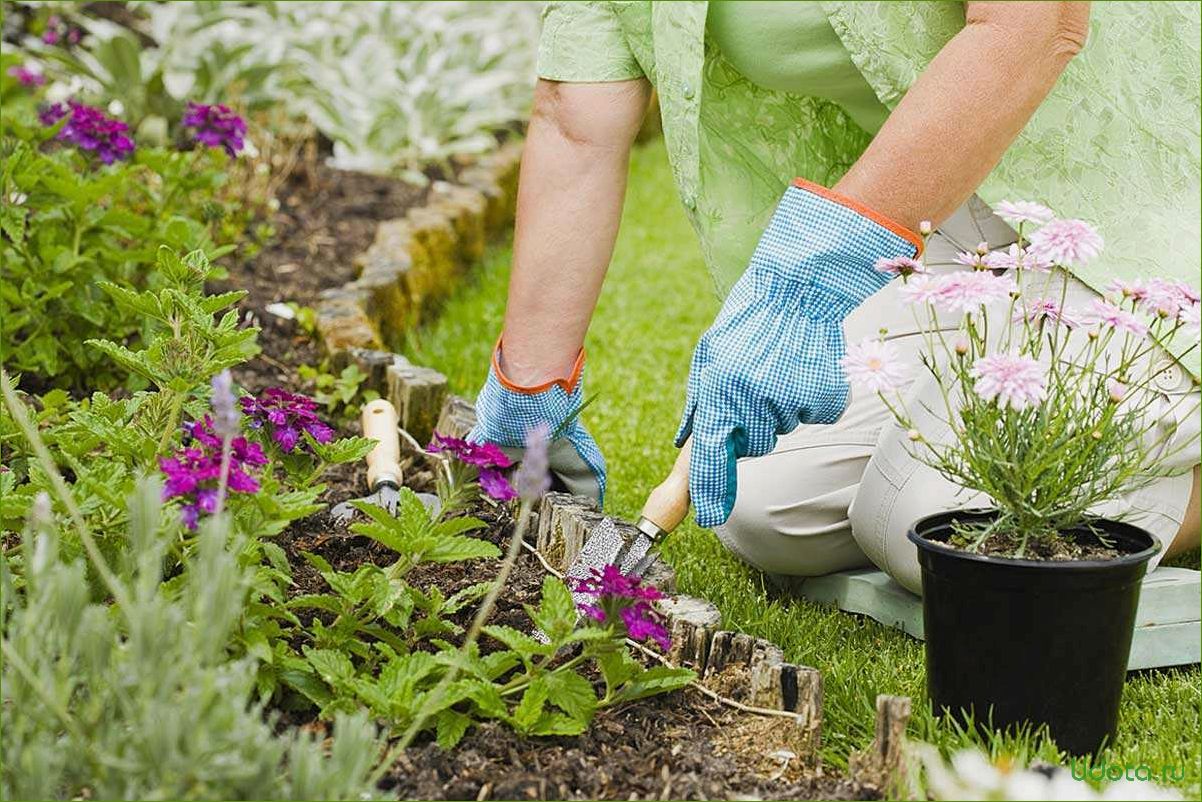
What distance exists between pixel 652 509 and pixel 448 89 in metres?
3.54

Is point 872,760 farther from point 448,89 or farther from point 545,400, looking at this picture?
point 448,89

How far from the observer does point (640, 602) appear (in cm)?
156

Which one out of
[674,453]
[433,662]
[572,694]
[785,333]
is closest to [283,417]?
[433,662]

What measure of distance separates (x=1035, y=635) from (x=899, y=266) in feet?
1.38

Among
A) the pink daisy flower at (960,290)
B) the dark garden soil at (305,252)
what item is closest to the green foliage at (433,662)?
the pink daisy flower at (960,290)

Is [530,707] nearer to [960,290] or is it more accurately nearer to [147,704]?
[147,704]

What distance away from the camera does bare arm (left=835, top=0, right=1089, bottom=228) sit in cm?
172

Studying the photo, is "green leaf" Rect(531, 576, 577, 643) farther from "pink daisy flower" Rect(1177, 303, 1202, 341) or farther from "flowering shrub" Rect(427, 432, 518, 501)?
"pink daisy flower" Rect(1177, 303, 1202, 341)

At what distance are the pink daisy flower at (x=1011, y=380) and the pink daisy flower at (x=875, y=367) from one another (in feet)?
0.27

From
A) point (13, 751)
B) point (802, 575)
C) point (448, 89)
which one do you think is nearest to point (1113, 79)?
point (802, 575)

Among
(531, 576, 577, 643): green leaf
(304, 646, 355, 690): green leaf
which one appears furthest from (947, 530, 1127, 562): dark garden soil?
(304, 646, 355, 690): green leaf

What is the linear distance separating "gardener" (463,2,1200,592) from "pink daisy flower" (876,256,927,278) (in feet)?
0.29

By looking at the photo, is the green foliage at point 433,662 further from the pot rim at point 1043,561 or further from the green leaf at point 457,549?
the pot rim at point 1043,561

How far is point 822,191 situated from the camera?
173 centimetres
